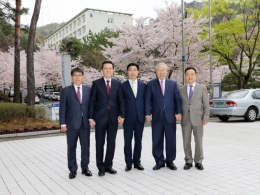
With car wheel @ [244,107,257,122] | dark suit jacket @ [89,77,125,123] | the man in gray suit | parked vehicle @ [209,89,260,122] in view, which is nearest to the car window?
parked vehicle @ [209,89,260,122]

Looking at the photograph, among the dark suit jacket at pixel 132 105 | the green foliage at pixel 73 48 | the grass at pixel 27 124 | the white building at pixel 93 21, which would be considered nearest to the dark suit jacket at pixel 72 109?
the dark suit jacket at pixel 132 105

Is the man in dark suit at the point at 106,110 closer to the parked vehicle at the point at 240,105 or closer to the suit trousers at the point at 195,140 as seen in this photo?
the suit trousers at the point at 195,140

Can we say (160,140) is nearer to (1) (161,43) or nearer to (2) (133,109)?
(2) (133,109)

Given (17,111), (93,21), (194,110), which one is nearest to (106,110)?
(194,110)

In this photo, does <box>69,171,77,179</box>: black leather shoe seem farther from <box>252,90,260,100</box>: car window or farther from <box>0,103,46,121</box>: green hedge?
<box>252,90,260,100</box>: car window

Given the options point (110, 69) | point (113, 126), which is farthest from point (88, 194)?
point (110, 69)

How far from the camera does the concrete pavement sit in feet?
12.8

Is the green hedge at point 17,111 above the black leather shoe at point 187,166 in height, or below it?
above

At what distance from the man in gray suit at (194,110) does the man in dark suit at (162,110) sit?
0.49 feet

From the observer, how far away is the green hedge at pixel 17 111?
10.6 m

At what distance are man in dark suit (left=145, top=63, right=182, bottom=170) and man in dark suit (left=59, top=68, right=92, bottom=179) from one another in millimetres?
1067

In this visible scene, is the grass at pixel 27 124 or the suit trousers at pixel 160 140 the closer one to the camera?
the suit trousers at pixel 160 140

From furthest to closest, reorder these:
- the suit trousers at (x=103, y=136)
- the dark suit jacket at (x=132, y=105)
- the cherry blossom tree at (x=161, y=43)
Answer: the cherry blossom tree at (x=161, y=43) → the dark suit jacket at (x=132, y=105) → the suit trousers at (x=103, y=136)

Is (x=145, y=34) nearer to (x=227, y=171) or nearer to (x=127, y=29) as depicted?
(x=127, y=29)
